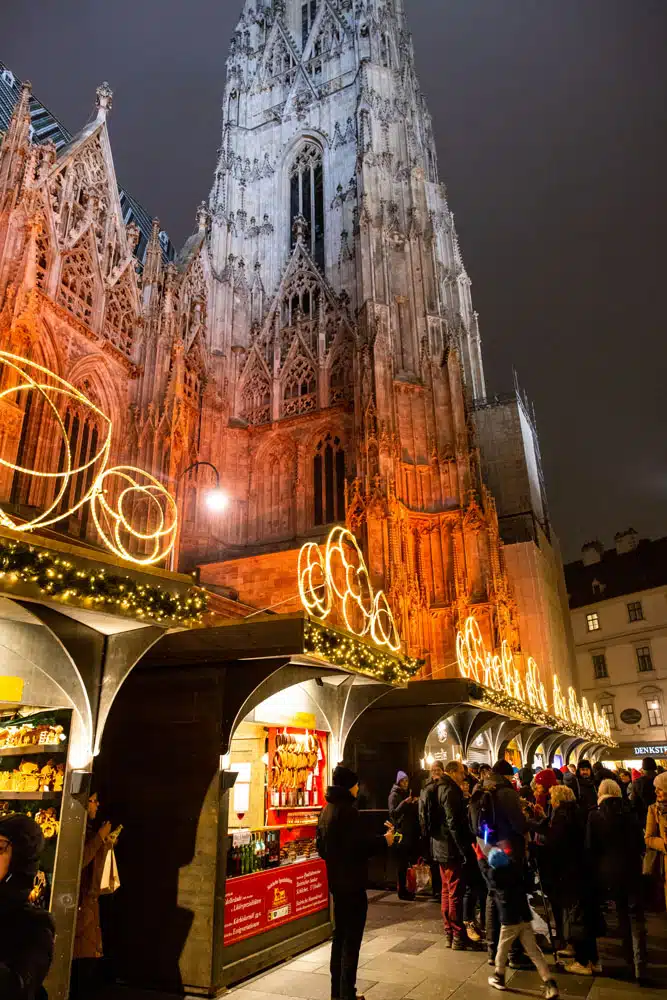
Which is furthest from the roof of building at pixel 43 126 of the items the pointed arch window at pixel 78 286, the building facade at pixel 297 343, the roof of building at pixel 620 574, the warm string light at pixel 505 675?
the roof of building at pixel 620 574

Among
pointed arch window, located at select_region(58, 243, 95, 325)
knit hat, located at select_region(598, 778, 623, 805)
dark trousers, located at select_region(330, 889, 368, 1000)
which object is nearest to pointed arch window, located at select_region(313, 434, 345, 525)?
pointed arch window, located at select_region(58, 243, 95, 325)

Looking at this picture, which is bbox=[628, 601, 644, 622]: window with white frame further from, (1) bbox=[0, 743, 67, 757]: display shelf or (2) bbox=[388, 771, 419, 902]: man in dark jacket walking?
(1) bbox=[0, 743, 67, 757]: display shelf

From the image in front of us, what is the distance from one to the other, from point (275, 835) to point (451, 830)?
2.17 m

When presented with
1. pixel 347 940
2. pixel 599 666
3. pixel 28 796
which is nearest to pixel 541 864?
pixel 347 940

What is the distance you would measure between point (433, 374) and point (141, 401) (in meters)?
12.9

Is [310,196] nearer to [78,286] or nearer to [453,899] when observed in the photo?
[78,286]

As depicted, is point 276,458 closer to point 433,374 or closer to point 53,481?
point 433,374

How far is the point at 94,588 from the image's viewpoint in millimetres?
5633

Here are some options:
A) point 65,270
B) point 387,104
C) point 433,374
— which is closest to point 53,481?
point 65,270

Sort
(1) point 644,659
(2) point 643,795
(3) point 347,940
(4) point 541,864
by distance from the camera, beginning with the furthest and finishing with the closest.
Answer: (1) point 644,659
(2) point 643,795
(4) point 541,864
(3) point 347,940

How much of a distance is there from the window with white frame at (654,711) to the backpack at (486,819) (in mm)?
39604

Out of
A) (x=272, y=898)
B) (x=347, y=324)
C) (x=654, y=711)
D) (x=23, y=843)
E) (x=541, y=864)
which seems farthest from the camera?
(x=654, y=711)

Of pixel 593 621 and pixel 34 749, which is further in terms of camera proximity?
pixel 593 621

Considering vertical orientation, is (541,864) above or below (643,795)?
below
